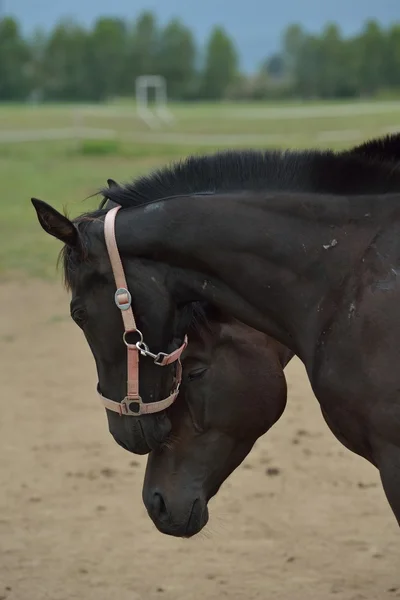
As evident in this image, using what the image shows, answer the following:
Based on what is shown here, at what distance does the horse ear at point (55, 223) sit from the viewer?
256 cm

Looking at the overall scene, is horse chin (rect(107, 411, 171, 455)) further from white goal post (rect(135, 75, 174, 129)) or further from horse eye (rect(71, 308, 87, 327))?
white goal post (rect(135, 75, 174, 129))

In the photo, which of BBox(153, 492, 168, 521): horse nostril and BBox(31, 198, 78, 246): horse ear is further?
BBox(153, 492, 168, 521): horse nostril

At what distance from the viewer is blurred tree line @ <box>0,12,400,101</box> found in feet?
175

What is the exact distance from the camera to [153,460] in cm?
334

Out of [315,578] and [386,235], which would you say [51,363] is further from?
[386,235]

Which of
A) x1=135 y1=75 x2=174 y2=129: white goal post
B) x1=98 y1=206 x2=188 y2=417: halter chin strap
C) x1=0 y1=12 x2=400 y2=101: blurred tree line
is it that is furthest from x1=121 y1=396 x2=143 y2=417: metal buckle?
x1=0 y1=12 x2=400 y2=101: blurred tree line

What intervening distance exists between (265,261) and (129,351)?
1.58 feet

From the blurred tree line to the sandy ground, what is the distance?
47.9m

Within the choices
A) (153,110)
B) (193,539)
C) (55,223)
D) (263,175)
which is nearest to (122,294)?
(55,223)

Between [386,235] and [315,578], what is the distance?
213cm

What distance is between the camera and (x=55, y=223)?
2598 mm

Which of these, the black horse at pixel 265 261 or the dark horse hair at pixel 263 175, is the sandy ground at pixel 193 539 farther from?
the dark horse hair at pixel 263 175

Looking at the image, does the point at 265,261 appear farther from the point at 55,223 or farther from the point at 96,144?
the point at 96,144

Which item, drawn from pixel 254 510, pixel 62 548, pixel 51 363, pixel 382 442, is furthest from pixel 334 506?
pixel 51 363
